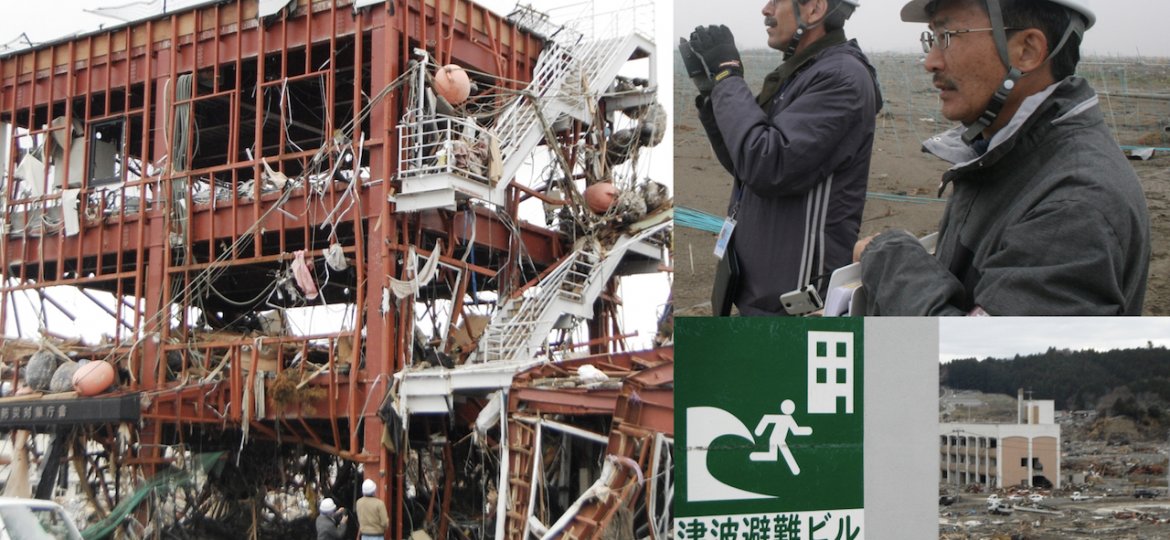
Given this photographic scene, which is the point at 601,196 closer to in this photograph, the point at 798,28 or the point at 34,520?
the point at 798,28

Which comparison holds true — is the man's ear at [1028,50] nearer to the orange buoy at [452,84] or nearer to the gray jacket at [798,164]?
the gray jacket at [798,164]

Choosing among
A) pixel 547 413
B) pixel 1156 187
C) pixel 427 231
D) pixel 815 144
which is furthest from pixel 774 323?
pixel 427 231

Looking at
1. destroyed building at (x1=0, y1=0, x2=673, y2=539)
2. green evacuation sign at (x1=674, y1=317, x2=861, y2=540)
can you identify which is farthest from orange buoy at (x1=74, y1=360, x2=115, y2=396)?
green evacuation sign at (x1=674, y1=317, x2=861, y2=540)

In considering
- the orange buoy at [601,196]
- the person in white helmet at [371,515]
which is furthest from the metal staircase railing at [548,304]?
the person in white helmet at [371,515]

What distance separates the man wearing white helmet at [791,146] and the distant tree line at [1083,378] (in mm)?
1029

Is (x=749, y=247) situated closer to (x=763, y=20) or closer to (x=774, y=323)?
(x=774, y=323)

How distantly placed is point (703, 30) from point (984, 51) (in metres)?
1.36

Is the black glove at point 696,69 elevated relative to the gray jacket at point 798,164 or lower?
elevated

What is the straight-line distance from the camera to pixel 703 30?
6.59 m

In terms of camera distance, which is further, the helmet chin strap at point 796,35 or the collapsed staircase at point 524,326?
the collapsed staircase at point 524,326

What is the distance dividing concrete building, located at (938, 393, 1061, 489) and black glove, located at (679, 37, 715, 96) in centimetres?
217

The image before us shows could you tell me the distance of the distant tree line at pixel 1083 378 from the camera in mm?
6828

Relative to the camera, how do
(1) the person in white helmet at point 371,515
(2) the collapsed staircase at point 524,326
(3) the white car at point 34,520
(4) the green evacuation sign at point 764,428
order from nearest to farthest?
(4) the green evacuation sign at point 764,428 → (2) the collapsed staircase at point 524,326 → (3) the white car at point 34,520 → (1) the person in white helmet at point 371,515

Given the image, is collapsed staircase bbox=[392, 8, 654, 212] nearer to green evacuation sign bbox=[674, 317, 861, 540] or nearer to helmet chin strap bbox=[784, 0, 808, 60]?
helmet chin strap bbox=[784, 0, 808, 60]
